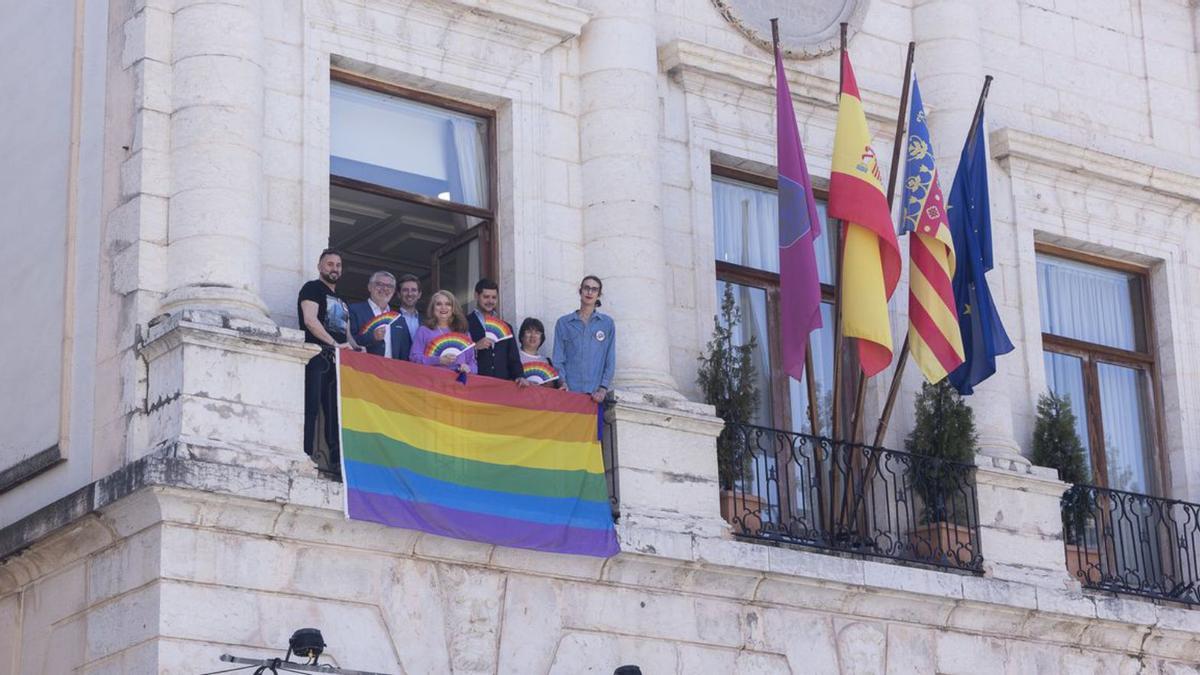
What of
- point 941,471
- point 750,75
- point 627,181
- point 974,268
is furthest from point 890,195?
point 627,181

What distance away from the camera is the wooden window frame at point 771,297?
17625 mm

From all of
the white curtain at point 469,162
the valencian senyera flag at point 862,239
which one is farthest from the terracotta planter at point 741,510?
the white curtain at point 469,162

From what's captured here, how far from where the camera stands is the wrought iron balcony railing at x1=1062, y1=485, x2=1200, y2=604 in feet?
59.2

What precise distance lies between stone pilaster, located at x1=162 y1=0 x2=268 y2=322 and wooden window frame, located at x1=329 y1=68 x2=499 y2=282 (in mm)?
1041

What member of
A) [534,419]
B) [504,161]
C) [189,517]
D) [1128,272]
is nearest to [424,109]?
[504,161]

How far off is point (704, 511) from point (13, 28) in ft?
17.9

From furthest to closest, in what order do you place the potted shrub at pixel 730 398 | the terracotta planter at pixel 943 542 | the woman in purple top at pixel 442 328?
the terracotta planter at pixel 943 542 < the potted shrub at pixel 730 398 < the woman in purple top at pixel 442 328

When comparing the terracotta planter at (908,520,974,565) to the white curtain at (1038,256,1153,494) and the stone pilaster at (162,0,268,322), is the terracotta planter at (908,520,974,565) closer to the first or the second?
the white curtain at (1038,256,1153,494)

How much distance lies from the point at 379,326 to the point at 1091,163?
667 cm

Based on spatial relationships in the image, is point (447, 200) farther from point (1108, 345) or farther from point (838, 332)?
point (1108, 345)

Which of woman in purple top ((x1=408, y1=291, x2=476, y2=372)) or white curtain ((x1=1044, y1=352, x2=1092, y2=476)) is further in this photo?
white curtain ((x1=1044, y1=352, x2=1092, y2=476))

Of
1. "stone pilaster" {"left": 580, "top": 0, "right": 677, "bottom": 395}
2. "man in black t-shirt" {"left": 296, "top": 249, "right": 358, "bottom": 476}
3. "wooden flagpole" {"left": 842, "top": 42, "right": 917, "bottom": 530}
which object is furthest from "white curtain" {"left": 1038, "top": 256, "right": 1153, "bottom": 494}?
"man in black t-shirt" {"left": 296, "top": 249, "right": 358, "bottom": 476}

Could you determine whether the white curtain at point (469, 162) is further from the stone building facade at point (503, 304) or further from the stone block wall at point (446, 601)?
the stone block wall at point (446, 601)

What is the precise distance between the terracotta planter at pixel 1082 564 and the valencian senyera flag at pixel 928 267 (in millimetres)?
1804
